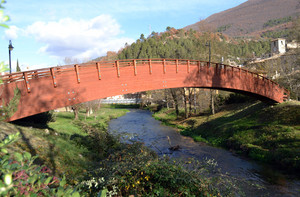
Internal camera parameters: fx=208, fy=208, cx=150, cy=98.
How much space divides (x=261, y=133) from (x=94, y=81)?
44.4ft

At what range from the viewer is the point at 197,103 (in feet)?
107

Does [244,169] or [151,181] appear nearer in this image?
[151,181]

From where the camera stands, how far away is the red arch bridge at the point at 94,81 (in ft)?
31.1

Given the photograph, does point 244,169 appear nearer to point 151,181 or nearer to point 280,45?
point 151,181

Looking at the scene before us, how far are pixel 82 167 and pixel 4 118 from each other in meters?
3.96

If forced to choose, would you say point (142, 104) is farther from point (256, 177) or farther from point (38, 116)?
point (256, 177)

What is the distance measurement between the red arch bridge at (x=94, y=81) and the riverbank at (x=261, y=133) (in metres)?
4.08

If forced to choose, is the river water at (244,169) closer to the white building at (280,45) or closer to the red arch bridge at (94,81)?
the red arch bridge at (94,81)

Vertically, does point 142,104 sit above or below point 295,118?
below

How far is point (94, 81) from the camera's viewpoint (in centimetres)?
1126

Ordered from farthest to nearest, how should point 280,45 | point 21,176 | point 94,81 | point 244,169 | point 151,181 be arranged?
point 280,45 → point 244,169 → point 94,81 → point 151,181 → point 21,176

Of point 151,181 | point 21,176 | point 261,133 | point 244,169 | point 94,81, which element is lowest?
point 244,169

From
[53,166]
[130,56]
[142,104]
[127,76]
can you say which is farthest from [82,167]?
[130,56]

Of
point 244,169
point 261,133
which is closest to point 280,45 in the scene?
point 261,133
